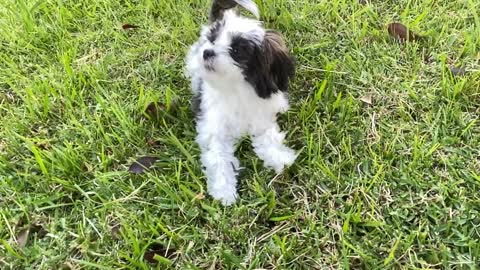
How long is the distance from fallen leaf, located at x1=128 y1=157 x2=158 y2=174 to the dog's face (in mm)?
531

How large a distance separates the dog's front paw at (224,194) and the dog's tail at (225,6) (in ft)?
2.84

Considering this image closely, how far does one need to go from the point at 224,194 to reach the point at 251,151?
1.10 ft

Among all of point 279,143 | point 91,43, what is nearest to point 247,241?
point 279,143

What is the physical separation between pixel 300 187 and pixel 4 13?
8.44ft

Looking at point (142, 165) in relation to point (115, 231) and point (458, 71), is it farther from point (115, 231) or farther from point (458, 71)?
point (458, 71)

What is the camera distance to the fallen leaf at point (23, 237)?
2.29 m

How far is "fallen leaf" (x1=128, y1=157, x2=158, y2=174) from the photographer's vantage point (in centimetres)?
250

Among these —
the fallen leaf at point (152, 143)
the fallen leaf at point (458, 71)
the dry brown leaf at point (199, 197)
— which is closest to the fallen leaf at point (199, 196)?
the dry brown leaf at point (199, 197)

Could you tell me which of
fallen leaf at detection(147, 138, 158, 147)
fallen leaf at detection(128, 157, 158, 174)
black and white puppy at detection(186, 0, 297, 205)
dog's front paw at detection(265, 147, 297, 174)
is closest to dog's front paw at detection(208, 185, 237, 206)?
black and white puppy at detection(186, 0, 297, 205)

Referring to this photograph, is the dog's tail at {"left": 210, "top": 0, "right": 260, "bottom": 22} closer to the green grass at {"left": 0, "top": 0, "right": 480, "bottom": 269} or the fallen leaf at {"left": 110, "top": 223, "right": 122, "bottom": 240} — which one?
the green grass at {"left": 0, "top": 0, "right": 480, "bottom": 269}

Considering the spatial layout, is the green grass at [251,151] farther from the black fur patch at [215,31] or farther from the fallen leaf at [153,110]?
the black fur patch at [215,31]

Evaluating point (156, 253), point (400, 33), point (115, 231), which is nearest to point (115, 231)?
point (115, 231)

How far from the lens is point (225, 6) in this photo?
256 centimetres

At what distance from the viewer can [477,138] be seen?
2525 millimetres
